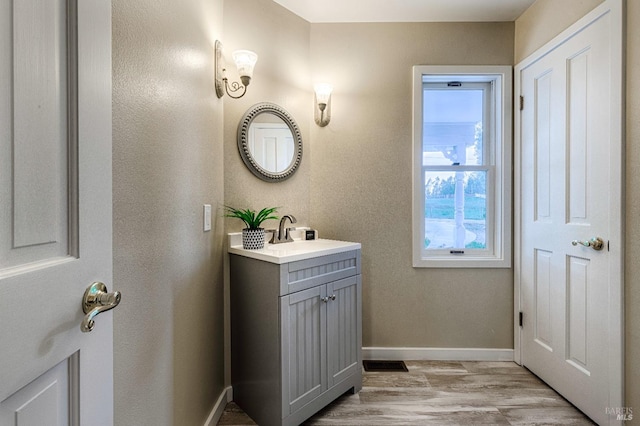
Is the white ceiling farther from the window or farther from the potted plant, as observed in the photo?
the potted plant

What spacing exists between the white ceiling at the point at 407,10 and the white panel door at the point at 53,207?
1768 millimetres

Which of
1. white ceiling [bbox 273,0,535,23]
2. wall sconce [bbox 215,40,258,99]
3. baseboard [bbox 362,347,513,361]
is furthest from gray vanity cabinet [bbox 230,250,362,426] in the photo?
white ceiling [bbox 273,0,535,23]

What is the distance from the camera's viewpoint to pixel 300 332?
1.56m

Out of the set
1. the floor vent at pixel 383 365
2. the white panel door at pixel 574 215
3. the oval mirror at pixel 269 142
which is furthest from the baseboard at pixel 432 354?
the oval mirror at pixel 269 142

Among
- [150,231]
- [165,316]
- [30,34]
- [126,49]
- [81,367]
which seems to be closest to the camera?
[30,34]

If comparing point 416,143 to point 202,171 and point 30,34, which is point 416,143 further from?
point 30,34

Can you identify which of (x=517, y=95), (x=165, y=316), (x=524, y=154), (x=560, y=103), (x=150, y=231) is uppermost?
(x=517, y=95)

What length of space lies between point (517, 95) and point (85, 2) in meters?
2.52

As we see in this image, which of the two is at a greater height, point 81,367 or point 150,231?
point 150,231

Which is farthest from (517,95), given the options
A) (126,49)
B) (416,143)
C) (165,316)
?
(165,316)

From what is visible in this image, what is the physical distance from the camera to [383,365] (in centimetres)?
222

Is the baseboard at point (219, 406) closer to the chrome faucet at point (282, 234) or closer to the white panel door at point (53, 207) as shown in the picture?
the chrome faucet at point (282, 234)

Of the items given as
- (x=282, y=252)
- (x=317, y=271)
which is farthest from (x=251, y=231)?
(x=317, y=271)

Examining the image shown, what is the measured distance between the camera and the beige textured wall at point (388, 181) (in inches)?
90.0
